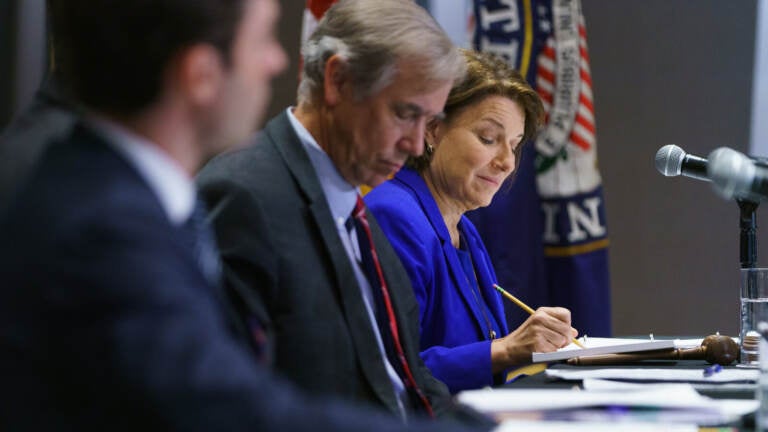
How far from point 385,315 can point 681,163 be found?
3.07 feet

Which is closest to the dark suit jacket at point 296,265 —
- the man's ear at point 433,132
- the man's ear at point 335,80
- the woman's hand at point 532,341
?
the man's ear at point 335,80

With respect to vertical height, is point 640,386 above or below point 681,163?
below

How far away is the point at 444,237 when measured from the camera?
2.34m

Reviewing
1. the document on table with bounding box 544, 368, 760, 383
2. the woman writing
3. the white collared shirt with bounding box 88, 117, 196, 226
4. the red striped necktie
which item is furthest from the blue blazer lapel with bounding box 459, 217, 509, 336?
the white collared shirt with bounding box 88, 117, 196, 226

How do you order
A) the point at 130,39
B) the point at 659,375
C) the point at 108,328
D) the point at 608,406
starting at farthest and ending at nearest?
the point at 659,375, the point at 608,406, the point at 130,39, the point at 108,328

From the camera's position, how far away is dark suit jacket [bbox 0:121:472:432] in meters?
0.71

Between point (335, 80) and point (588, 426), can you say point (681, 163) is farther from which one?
point (588, 426)

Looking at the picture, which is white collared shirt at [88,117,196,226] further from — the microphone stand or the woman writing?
the microphone stand

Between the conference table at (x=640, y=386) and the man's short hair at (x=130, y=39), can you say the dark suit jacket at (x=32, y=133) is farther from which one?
the conference table at (x=640, y=386)

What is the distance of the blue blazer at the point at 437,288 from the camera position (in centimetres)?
208

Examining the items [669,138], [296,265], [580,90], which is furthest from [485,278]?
[669,138]

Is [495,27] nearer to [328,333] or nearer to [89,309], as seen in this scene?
[328,333]

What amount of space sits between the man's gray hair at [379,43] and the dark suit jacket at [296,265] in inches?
6.7

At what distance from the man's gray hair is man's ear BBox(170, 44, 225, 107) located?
73 cm
